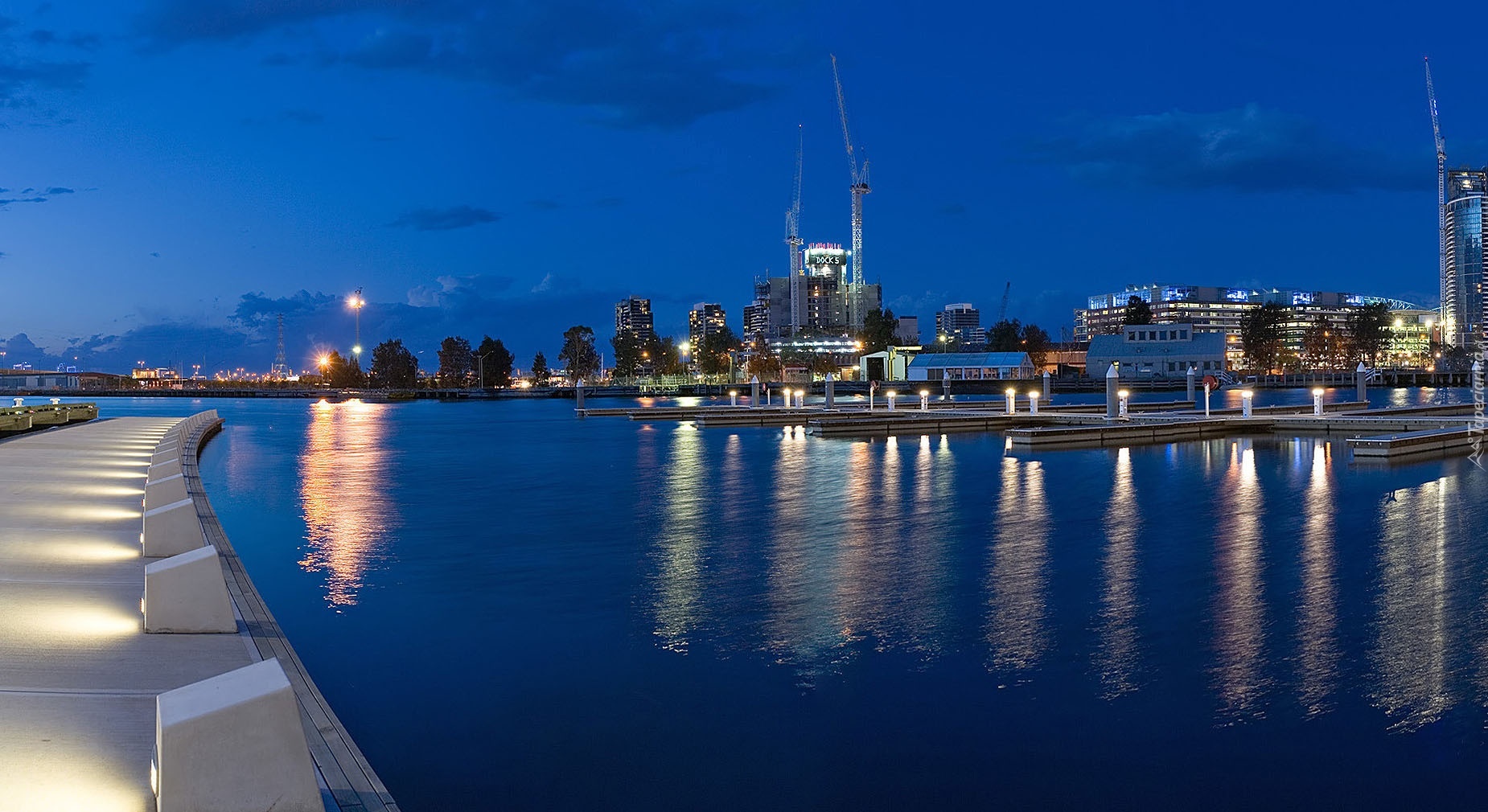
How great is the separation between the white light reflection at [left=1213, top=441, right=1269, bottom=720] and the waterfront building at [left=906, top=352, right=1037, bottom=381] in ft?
397

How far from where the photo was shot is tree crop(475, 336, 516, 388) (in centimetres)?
16062

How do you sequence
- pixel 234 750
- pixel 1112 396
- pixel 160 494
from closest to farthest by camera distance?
pixel 234 750
pixel 160 494
pixel 1112 396

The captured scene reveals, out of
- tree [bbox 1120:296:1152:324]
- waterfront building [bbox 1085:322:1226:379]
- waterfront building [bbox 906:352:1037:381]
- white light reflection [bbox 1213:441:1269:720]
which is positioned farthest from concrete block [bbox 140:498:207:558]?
tree [bbox 1120:296:1152:324]

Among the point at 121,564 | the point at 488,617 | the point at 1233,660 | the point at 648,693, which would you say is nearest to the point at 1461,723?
the point at 1233,660

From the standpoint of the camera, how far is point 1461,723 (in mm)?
8336

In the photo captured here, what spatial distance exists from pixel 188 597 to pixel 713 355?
Answer: 16688 cm

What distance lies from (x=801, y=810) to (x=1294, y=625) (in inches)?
269

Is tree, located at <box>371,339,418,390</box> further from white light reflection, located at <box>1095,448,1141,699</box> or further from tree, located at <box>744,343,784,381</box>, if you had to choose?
white light reflection, located at <box>1095,448,1141,699</box>

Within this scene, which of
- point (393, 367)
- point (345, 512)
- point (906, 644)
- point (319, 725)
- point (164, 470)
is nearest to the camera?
point (319, 725)

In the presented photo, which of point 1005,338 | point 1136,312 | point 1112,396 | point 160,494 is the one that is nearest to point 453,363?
point 1005,338

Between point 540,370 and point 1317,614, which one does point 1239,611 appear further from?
point 540,370

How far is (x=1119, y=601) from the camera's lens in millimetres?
12773

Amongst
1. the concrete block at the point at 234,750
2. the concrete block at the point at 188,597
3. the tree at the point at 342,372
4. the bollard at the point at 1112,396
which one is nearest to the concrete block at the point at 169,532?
the concrete block at the point at 188,597

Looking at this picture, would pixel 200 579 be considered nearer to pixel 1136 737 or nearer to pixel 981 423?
pixel 1136 737
